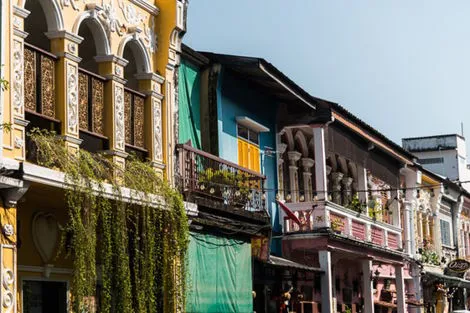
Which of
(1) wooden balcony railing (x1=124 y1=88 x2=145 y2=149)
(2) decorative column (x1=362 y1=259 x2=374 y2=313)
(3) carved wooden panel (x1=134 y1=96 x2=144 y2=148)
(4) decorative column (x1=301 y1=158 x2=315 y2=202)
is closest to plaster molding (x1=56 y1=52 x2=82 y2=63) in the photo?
(1) wooden balcony railing (x1=124 y1=88 x2=145 y2=149)

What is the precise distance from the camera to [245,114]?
21578mm

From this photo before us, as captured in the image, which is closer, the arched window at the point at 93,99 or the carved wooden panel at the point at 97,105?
the arched window at the point at 93,99

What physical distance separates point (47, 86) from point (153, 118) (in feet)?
9.09

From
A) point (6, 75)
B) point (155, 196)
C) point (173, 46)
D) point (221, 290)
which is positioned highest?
point (173, 46)

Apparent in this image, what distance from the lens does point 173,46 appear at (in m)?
16.5

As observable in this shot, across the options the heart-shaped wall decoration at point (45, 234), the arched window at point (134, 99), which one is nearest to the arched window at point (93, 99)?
the arched window at point (134, 99)

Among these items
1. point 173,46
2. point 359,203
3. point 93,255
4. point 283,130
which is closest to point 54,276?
point 93,255

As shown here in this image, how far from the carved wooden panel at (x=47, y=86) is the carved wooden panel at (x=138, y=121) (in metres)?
2.23

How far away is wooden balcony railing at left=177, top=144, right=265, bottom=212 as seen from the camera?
16.7 metres

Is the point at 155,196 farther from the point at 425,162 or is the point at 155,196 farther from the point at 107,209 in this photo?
the point at 425,162

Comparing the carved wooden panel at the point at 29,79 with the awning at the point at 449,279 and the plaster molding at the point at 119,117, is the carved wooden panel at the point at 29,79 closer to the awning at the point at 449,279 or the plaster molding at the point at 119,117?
the plaster molding at the point at 119,117

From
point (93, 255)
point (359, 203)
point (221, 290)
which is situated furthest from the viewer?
point (359, 203)

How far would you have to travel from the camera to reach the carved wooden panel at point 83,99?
14312 mm

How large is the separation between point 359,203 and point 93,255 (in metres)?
13.9
